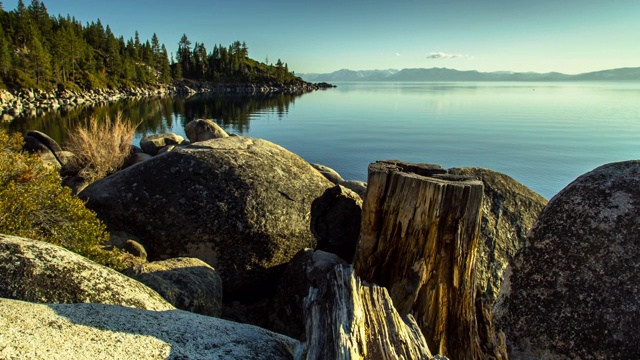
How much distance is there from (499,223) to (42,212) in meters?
8.25

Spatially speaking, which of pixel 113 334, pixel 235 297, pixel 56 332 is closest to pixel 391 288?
pixel 113 334

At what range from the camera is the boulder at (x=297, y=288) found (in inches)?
281

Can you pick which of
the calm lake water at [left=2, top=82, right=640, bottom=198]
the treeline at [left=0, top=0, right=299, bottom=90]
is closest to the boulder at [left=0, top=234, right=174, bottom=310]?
the calm lake water at [left=2, top=82, right=640, bottom=198]

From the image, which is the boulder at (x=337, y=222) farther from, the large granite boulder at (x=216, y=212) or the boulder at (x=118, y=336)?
the boulder at (x=118, y=336)

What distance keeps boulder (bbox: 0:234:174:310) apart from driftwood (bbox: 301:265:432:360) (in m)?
2.05

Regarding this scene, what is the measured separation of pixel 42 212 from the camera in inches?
273

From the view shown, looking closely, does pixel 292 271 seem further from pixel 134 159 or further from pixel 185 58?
pixel 185 58

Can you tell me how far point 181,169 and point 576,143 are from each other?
37827mm

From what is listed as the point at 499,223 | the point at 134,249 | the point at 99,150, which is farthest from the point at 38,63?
the point at 499,223

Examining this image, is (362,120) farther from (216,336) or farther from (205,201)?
(216,336)

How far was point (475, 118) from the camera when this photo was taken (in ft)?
188

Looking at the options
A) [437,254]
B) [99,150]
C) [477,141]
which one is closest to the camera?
[437,254]

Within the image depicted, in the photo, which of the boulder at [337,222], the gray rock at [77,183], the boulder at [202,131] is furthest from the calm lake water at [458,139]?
the boulder at [337,222]

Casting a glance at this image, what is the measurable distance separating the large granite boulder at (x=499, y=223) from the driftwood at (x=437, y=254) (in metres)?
3.00
